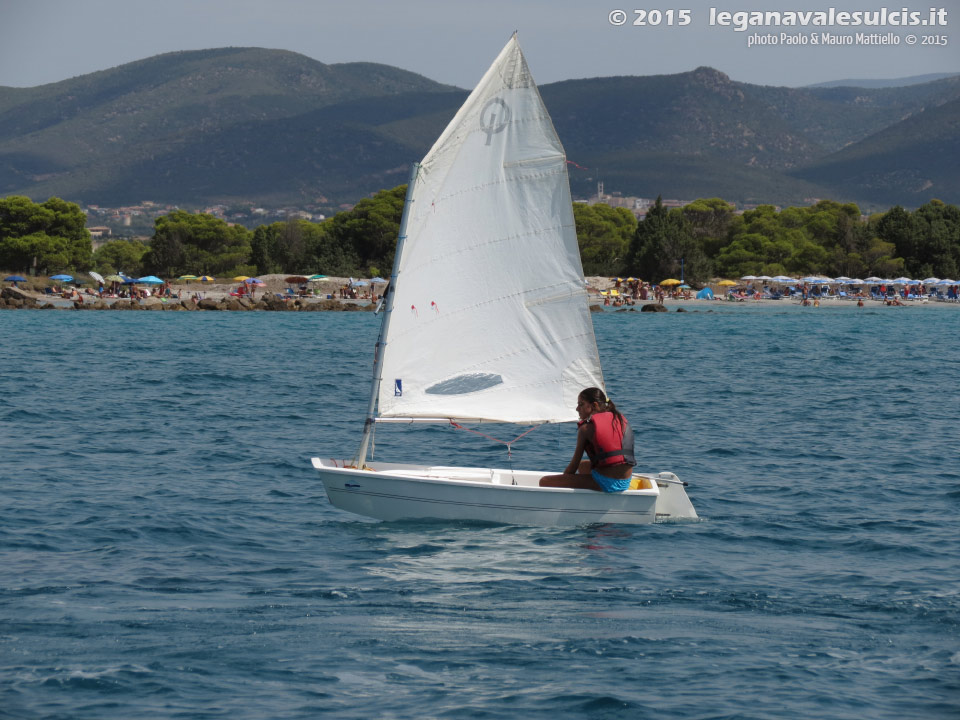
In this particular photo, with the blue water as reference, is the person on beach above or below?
above

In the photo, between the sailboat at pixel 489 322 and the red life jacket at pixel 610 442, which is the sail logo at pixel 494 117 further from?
the red life jacket at pixel 610 442

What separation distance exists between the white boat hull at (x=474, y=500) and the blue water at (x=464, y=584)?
26cm

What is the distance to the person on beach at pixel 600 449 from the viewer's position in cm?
1648

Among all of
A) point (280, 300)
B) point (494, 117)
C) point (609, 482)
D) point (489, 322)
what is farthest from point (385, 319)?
point (280, 300)

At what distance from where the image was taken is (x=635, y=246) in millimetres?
153625

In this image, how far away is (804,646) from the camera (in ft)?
39.4

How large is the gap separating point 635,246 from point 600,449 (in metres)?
139

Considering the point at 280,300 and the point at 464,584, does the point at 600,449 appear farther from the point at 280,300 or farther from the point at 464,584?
the point at 280,300

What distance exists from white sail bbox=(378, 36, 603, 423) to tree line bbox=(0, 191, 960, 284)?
421ft

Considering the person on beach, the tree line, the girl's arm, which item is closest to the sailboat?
the person on beach

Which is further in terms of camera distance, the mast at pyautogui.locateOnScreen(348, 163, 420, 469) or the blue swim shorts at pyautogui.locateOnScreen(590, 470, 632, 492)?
the blue swim shorts at pyautogui.locateOnScreen(590, 470, 632, 492)

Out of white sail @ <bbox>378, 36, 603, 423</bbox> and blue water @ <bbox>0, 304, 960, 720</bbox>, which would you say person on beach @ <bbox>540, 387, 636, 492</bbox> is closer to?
blue water @ <bbox>0, 304, 960, 720</bbox>

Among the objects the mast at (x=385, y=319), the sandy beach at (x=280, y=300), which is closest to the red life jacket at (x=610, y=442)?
the mast at (x=385, y=319)

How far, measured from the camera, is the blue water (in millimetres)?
10766
